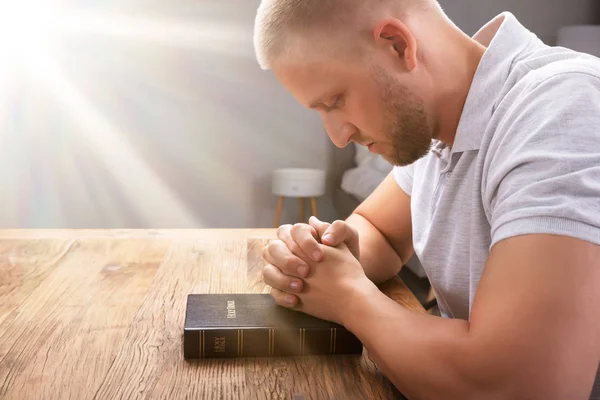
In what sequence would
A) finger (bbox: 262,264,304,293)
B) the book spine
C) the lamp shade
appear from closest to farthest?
the book spine
finger (bbox: 262,264,304,293)
the lamp shade

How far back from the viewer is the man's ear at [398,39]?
2.49ft

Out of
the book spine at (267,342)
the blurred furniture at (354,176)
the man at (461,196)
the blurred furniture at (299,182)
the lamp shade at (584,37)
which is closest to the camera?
the man at (461,196)

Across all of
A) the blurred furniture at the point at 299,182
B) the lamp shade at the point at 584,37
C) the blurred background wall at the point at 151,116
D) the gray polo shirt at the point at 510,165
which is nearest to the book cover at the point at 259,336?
the gray polo shirt at the point at 510,165

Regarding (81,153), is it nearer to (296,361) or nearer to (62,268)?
(62,268)

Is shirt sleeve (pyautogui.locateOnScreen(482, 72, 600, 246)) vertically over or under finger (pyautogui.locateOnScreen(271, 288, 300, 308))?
over

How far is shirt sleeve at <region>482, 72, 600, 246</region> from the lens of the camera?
0.54m

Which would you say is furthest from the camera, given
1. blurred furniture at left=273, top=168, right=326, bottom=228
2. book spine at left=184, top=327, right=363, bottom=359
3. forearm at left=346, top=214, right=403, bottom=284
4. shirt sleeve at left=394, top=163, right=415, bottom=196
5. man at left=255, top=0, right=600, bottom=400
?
blurred furniture at left=273, top=168, right=326, bottom=228

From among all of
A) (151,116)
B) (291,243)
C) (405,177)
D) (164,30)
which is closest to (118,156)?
Answer: (151,116)

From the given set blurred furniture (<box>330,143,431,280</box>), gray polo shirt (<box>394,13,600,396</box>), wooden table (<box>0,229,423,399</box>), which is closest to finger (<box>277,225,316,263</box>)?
wooden table (<box>0,229,423,399</box>)

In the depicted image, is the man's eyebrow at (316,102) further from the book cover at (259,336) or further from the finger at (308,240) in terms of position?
the book cover at (259,336)

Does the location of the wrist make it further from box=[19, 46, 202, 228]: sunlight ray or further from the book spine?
box=[19, 46, 202, 228]: sunlight ray

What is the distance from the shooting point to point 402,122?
0.81m

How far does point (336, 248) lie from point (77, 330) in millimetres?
380

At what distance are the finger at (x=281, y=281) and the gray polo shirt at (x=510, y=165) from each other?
0.24 m
